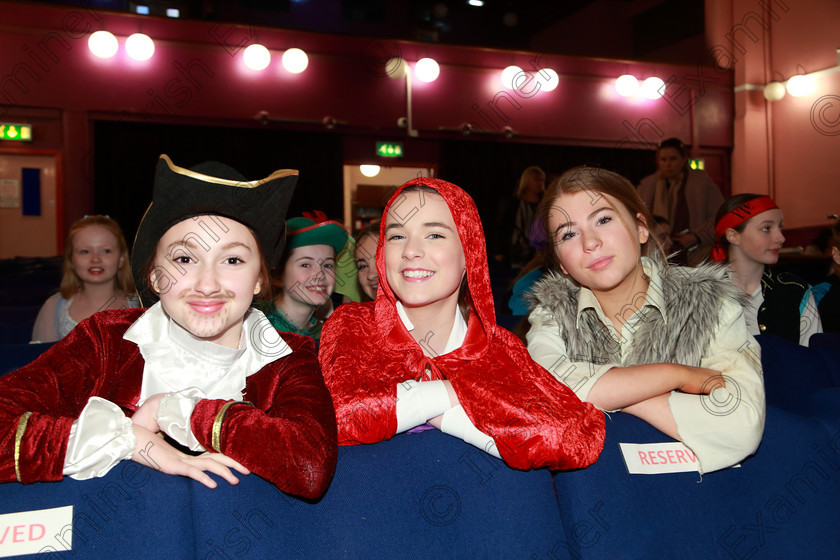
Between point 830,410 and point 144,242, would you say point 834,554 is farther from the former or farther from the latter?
point 144,242

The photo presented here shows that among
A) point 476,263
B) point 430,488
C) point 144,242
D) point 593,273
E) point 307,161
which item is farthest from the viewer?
point 307,161

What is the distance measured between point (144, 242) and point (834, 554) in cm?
168

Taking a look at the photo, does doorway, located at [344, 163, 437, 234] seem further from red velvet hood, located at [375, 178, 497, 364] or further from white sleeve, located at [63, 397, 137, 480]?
white sleeve, located at [63, 397, 137, 480]

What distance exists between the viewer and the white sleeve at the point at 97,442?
113 centimetres

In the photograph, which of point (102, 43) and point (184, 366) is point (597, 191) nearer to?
point (184, 366)

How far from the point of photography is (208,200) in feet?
4.50

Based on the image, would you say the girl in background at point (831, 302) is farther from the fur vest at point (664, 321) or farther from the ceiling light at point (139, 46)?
the ceiling light at point (139, 46)

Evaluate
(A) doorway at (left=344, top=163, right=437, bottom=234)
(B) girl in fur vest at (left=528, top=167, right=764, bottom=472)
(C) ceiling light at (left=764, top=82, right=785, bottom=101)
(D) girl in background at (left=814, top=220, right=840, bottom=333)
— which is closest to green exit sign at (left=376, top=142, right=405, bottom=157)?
(A) doorway at (left=344, top=163, right=437, bottom=234)

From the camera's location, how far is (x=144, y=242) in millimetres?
1421

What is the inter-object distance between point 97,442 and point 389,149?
821 cm

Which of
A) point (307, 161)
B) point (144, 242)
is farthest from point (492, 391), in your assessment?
point (307, 161)

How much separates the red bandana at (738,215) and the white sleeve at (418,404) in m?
2.30

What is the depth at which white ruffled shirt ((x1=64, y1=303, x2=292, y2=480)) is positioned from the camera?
1230 millimetres

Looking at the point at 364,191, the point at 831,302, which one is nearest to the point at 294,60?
the point at 364,191
